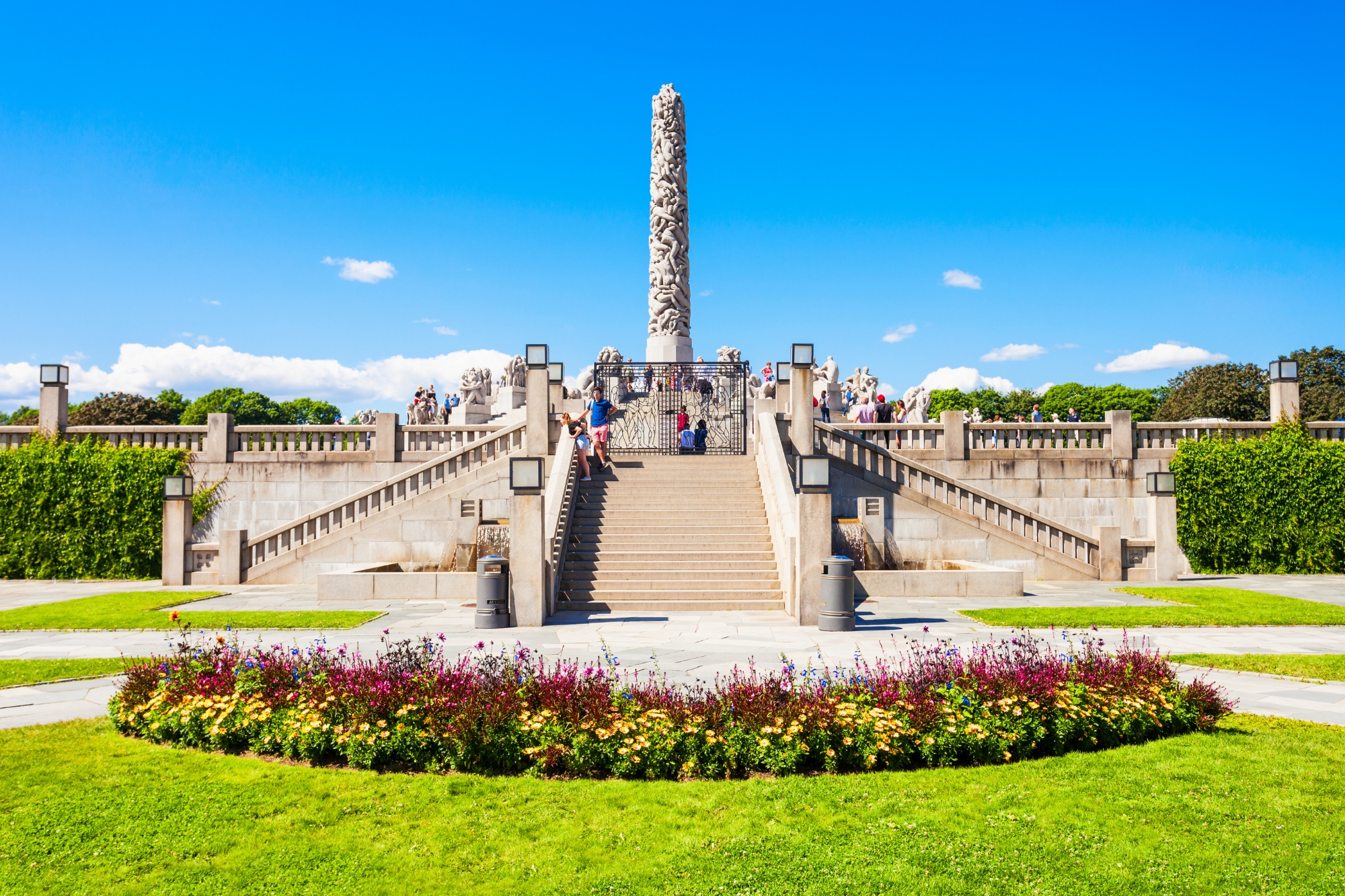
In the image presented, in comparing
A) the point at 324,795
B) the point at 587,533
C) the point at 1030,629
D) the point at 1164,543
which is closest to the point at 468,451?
the point at 587,533

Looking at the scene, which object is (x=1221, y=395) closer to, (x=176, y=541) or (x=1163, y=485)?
(x=1163, y=485)

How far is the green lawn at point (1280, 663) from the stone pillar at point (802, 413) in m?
11.5

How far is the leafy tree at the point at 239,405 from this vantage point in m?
88.6

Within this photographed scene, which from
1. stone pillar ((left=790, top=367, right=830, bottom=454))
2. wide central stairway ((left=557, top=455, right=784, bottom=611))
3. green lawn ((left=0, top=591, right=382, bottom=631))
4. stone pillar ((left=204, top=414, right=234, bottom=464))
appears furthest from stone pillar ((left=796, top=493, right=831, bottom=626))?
stone pillar ((left=204, top=414, right=234, bottom=464))

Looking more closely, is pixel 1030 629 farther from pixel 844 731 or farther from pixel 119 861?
pixel 119 861

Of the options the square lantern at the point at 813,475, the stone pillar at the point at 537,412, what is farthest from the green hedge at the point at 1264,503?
the stone pillar at the point at 537,412

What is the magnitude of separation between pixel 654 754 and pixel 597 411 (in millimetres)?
16915

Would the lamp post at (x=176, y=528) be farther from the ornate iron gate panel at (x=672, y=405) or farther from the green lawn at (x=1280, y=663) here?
the green lawn at (x=1280, y=663)

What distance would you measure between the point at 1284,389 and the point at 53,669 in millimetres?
32501

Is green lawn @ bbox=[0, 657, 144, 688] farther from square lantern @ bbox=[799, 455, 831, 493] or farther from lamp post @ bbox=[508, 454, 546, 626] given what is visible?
square lantern @ bbox=[799, 455, 831, 493]

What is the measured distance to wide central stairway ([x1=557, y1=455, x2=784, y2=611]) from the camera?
17.4m

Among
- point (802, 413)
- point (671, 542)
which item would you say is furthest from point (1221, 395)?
point (671, 542)

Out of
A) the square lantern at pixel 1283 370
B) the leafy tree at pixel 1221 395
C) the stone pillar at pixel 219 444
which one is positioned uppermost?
the leafy tree at pixel 1221 395

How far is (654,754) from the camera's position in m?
7.04
